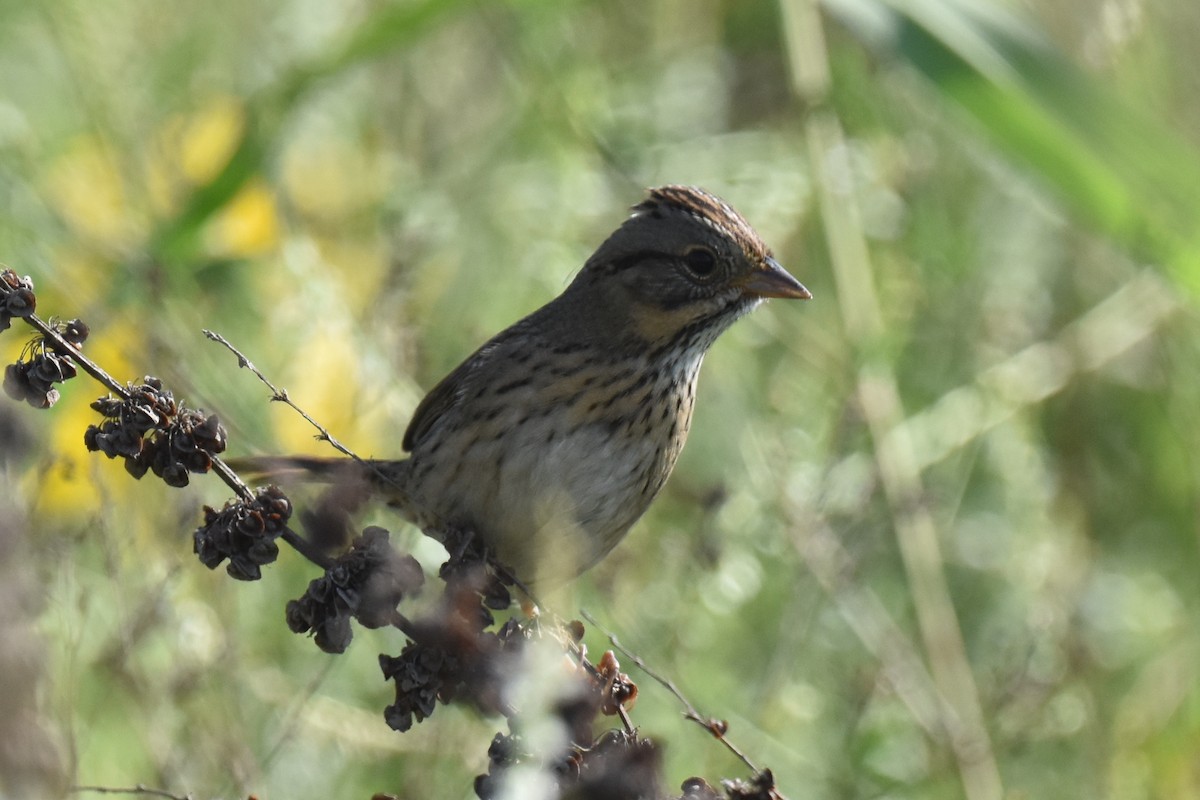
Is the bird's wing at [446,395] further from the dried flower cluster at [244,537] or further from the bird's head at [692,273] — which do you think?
the dried flower cluster at [244,537]

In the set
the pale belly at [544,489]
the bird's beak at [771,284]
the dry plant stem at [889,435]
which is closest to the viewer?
the pale belly at [544,489]

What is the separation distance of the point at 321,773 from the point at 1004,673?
170cm

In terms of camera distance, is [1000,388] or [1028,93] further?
[1000,388]

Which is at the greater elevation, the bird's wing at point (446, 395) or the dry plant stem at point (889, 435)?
the dry plant stem at point (889, 435)

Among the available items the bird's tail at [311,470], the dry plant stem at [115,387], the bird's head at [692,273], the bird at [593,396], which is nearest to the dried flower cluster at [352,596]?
the dry plant stem at [115,387]

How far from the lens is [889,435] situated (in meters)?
4.20

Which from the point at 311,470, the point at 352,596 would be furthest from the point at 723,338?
→ the point at 352,596

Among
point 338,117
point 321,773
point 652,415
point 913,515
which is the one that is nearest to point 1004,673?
point 913,515

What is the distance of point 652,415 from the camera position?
3.52 metres

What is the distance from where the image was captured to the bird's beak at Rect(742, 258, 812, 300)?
11.5 ft

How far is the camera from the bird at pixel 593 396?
134 inches

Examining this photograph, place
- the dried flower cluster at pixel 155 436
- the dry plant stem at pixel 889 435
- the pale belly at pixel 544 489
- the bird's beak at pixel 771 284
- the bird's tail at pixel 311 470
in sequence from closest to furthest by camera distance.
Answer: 1. the dried flower cluster at pixel 155 436
2. the pale belly at pixel 544 489
3. the bird's beak at pixel 771 284
4. the bird's tail at pixel 311 470
5. the dry plant stem at pixel 889 435

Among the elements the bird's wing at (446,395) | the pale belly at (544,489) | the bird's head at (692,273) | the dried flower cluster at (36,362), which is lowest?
the dried flower cluster at (36,362)

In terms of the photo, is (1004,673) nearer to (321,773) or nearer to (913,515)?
(913,515)
